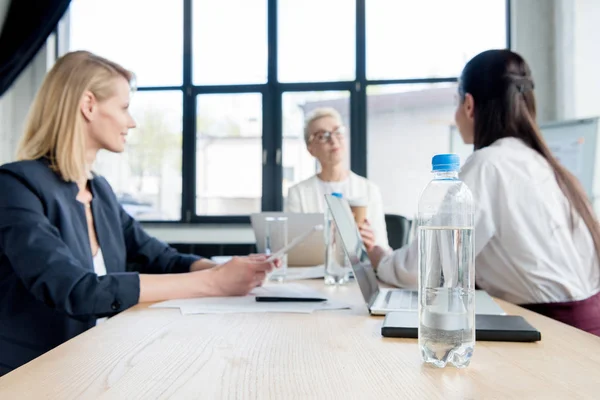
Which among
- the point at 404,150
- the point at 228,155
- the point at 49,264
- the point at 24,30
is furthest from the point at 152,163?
the point at 49,264

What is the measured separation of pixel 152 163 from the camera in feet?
15.5

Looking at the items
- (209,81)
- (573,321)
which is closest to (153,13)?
(209,81)

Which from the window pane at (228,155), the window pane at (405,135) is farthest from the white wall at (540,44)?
the window pane at (228,155)

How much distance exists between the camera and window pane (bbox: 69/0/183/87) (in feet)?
15.6

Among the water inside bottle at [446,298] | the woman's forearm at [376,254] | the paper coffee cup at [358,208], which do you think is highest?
the paper coffee cup at [358,208]

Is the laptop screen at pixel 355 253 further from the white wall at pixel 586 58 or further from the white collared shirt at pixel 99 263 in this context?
the white wall at pixel 586 58

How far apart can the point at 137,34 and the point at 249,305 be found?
420cm

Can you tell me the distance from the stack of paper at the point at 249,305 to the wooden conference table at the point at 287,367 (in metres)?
0.13

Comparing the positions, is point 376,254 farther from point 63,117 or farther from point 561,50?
point 561,50

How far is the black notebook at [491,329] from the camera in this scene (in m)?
0.80

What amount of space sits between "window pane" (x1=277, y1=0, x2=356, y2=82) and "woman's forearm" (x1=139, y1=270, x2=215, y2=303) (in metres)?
3.52

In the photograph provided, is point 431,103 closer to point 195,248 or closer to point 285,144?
point 285,144

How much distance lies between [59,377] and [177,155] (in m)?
4.18

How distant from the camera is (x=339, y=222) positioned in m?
1.09
